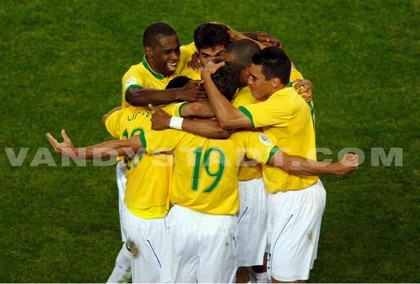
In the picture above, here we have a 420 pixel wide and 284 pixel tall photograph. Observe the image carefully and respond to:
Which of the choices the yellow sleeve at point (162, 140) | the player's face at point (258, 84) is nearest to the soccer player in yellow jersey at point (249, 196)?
the player's face at point (258, 84)

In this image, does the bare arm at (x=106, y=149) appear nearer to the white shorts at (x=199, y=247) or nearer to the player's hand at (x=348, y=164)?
the white shorts at (x=199, y=247)

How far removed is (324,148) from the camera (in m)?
12.2

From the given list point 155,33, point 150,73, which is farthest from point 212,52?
point 150,73

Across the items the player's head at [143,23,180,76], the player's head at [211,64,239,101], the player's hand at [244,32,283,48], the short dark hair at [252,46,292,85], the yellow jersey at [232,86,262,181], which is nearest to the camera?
the player's head at [211,64,239,101]

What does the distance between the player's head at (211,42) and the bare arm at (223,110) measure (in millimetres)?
799

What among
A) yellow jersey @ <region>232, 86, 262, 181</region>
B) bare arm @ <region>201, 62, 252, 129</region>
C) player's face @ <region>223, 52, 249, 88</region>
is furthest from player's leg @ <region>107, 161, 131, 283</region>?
bare arm @ <region>201, 62, 252, 129</region>

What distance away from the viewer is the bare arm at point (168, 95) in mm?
8242

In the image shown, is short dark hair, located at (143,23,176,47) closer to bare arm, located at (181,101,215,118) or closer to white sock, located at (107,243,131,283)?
bare arm, located at (181,101,215,118)

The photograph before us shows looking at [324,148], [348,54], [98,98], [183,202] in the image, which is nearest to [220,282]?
[183,202]

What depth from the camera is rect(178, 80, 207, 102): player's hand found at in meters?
8.22

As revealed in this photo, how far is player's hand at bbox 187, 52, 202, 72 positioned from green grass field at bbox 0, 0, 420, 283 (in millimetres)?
2314

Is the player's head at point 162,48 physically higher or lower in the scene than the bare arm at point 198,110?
higher

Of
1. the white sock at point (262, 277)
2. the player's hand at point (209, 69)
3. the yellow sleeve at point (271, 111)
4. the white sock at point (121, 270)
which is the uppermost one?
the player's hand at point (209, 69)

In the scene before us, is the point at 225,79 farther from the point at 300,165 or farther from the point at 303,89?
the point at 300,165
